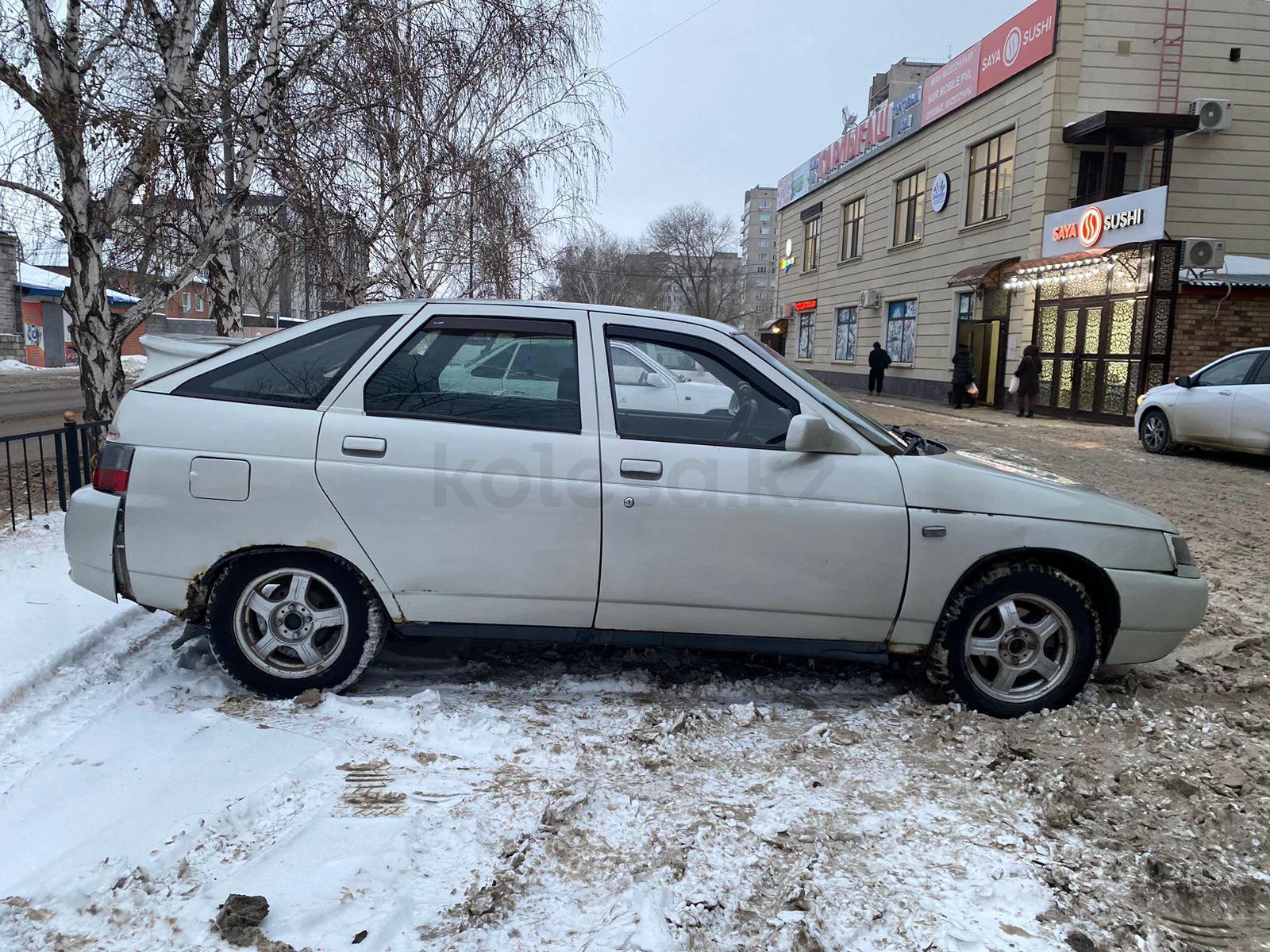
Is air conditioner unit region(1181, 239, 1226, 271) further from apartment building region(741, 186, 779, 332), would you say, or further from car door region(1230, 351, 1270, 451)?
apartment building region(741, 186, 779, 332)

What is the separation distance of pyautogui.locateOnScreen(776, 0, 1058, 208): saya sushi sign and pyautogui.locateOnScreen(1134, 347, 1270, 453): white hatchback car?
1086 cm

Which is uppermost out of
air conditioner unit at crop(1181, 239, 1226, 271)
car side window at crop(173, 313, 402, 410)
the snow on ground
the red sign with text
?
the red sign with text

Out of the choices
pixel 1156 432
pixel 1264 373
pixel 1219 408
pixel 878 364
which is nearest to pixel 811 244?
pixel 878 364

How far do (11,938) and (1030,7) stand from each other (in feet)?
79.0

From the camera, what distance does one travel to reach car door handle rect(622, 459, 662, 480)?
3.58m

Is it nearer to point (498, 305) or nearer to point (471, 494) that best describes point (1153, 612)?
point (471, 494)

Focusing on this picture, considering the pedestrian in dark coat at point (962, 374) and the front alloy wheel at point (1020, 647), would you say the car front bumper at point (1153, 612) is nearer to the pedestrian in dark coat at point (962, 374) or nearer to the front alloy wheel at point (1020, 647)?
the front alloy wheel at point (1020, 647)

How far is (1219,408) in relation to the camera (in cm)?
1154

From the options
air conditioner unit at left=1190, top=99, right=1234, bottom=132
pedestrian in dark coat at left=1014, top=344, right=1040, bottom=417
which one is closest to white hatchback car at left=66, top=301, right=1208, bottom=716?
pedestrian in dark coat at left=1014, top=344, right=1040, bottom=417

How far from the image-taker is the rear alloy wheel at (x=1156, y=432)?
41.8ft

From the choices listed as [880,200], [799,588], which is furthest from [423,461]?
[880,200]

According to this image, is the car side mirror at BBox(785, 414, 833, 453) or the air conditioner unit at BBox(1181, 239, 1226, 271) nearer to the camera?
the car side mirror at BBox(785, 414, 833, 453)

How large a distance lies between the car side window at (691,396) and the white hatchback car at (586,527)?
0.01m

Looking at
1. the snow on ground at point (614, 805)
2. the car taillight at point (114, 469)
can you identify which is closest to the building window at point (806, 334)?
the snow on ground at point (614, 805)
